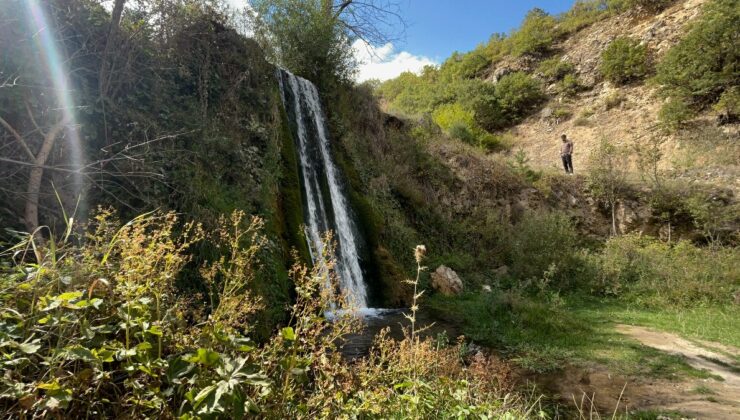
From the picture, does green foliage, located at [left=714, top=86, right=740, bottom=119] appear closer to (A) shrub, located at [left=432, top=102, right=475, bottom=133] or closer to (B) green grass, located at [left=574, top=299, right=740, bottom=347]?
(A) shrub, located at [left=432, top=102, right=475, bottom=133]

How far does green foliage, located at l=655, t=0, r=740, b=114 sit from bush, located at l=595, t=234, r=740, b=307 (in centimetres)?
1000

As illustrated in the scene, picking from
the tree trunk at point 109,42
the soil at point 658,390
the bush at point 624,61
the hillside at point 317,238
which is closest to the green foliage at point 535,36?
the bush at point 624,61

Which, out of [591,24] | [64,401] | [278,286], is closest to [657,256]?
[278,286]

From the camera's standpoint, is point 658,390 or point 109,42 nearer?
point 658,390

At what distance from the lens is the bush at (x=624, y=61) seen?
65.7 feet

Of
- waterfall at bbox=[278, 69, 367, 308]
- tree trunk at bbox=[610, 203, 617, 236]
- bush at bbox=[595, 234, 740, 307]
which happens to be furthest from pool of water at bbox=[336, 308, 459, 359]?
tree trunk at bbox=[610, 203, 617, 236]

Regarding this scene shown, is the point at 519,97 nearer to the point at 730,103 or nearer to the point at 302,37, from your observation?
the point at 730,103

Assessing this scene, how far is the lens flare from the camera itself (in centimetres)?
418

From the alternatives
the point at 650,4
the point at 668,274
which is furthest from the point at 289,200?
the point at 650,4

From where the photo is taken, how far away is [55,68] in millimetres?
4371

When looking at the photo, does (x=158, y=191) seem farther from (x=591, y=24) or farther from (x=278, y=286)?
(x=591, y=24)

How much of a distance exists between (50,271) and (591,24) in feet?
104

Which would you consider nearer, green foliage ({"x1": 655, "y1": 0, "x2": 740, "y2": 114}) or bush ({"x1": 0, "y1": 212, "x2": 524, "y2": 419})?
Result: bush ({"x1": 0, "y1": 212, "x2": 524, "y2": 419})

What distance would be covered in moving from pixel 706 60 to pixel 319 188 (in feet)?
62.0
